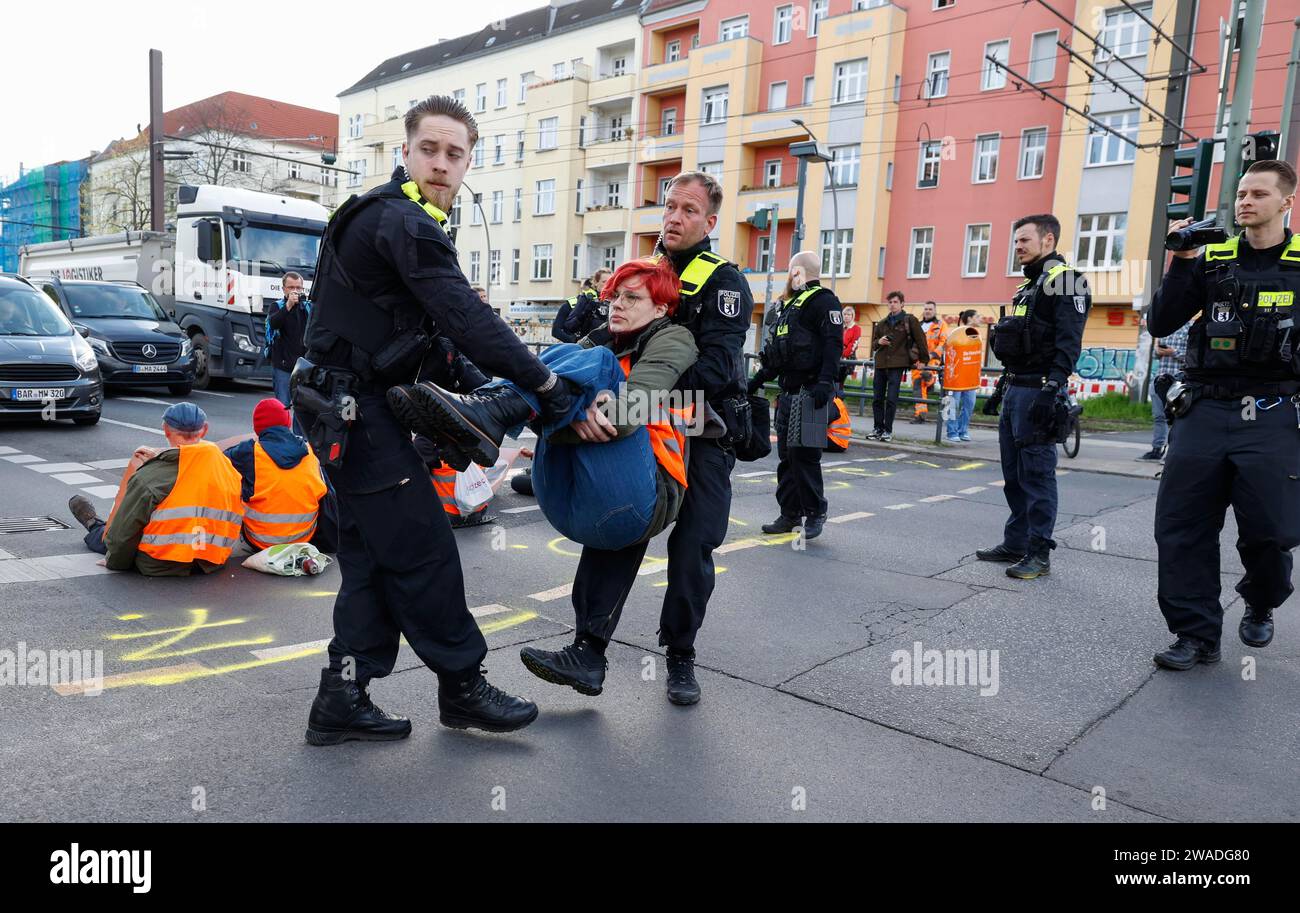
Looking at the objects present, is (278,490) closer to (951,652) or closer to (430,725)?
(430,725)

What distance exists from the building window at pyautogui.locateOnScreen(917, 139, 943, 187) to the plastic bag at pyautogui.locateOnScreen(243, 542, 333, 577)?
32.1 m

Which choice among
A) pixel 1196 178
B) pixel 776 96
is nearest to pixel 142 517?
pixel 1196 178

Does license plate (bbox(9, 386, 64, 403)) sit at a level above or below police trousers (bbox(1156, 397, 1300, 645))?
below

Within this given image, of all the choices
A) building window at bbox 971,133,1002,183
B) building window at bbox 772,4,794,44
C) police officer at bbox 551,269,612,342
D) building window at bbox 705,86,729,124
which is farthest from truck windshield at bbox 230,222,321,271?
building window at bbox 772,4,794,44

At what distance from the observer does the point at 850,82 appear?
1382 inches

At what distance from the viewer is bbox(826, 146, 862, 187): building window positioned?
3500cm

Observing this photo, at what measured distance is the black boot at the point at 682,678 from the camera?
3.69 meters

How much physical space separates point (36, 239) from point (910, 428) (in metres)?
76.7

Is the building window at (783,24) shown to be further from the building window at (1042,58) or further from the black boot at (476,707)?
the black boot at (476,707)

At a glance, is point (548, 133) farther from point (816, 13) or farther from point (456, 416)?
point (456, 416)

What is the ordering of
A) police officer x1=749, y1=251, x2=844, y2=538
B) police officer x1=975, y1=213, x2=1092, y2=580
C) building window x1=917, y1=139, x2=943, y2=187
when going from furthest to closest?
building window x1=917, y1=139, x2=943, y2=187 < police officer x1=749, y1=251, x2=844, y2=538 < police officer x1=975, y1=213, x2=1092, y2=580

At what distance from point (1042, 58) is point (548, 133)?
2403cm

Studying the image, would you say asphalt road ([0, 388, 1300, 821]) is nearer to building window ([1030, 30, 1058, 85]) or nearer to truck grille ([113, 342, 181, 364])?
truck grille ([113, 342, 181, 364])

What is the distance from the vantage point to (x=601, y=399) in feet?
9.96
